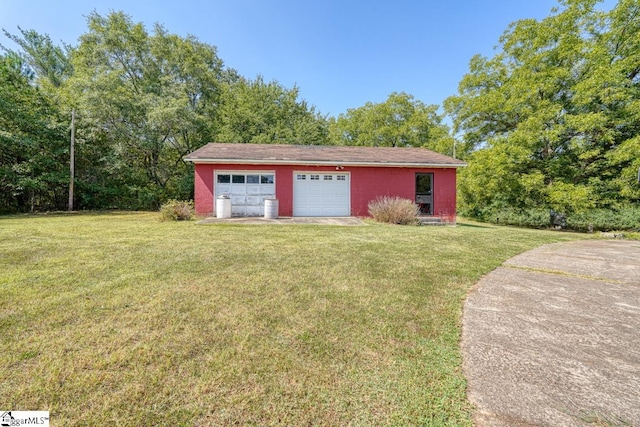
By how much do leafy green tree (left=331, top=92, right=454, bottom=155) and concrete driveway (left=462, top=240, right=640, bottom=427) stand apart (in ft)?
84.9

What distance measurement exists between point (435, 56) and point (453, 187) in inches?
379

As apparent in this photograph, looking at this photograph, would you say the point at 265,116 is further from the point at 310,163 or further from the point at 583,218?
the point at 583,218

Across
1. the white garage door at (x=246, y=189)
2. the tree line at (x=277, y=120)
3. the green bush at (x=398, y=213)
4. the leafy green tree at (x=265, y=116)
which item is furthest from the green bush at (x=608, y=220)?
the leafy green tree at (x=265, y=116)

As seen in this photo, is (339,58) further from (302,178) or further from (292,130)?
(302,178)

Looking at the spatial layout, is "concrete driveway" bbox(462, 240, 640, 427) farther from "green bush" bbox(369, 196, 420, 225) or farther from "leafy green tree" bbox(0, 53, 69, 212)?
"leafy green tree" bbox(0, 53, 69, 212)

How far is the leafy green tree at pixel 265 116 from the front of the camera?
2086 centimetres

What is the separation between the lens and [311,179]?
12.2 m

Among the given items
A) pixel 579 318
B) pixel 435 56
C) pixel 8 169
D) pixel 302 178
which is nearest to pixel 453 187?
pixel 302 178

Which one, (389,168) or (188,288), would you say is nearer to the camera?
(188,288)

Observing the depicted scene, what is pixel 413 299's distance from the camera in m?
2.96

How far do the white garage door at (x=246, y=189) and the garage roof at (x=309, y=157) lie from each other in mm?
685

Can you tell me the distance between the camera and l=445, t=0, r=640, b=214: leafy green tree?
12.7 metres

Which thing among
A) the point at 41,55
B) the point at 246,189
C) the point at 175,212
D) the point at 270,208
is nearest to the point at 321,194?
the point at 270,208

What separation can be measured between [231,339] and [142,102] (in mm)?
19330
